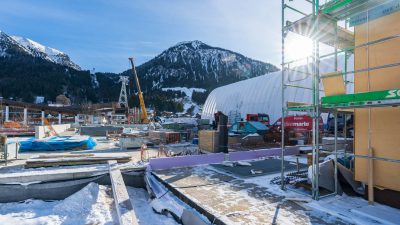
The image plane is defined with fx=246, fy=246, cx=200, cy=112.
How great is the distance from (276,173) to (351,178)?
2.69 m

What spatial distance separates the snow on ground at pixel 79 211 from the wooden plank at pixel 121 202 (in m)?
0.44

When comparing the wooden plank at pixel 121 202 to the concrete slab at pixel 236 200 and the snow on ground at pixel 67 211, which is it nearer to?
the snow on ground at pixel 67 211

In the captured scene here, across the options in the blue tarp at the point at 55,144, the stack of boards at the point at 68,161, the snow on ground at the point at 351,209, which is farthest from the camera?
the blue tarp at the point at 55,144

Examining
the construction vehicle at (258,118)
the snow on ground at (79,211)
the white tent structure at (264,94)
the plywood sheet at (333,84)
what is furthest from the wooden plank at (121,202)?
the white tent structure at (264,94)

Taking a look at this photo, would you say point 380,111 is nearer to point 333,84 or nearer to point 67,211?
point 333,84

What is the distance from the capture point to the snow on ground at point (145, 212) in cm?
600

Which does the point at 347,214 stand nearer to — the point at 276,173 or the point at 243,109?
the point at 276,173

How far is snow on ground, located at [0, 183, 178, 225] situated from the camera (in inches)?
243

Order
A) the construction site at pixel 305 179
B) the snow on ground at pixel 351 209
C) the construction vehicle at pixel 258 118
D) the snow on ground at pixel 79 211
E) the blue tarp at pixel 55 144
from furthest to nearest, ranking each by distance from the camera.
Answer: the construction vehicle at pixel 258 118 < the blue tarp at pixel 55 144 < the snow on ground at pixel 79 211 < the construction site at pixel 305 179 < the snow on ground at pixel 351 209

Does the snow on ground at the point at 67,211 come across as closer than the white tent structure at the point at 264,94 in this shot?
Yes

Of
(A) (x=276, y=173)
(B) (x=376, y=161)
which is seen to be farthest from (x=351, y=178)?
(A) (x=276, y=173)

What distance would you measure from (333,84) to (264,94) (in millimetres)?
32712

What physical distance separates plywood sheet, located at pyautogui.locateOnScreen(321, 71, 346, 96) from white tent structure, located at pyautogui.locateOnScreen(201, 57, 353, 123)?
2116cm

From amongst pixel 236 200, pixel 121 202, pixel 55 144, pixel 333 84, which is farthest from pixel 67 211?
pixel 55 144
